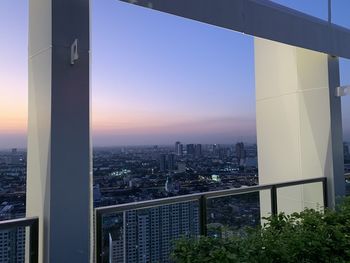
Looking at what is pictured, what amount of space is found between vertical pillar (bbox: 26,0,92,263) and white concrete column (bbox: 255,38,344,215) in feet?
8.72

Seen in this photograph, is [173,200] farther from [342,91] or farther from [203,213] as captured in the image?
[342,91]

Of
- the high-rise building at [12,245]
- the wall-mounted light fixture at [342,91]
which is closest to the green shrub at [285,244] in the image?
the high-rise building at [12,245]

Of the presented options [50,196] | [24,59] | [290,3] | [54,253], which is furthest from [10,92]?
[290,3]

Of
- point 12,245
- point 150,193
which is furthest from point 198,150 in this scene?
point 12,245

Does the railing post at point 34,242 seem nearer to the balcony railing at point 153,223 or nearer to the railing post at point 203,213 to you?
the balcony railing at point 153,223

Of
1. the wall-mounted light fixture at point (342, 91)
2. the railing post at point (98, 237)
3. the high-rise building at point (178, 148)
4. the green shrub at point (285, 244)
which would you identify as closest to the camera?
the green shrub at point (285, 244)

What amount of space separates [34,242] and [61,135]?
2.77ft

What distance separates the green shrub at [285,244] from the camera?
274 centimetres

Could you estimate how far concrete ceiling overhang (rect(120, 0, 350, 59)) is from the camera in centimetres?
358

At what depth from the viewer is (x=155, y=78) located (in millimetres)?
6102

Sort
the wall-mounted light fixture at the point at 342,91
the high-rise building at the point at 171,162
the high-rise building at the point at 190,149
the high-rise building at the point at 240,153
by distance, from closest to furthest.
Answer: the high-rise building at the point at 171,162 < the high-rise building at the point at 190,149 < the wall-mounted light fixture at the point at 342,91 < the high-rise building at the point at 240,153

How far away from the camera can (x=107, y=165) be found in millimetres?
3793

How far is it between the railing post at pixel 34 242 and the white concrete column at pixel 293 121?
2929mm

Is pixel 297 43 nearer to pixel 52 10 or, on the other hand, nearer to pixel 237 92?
pixel 237 92
